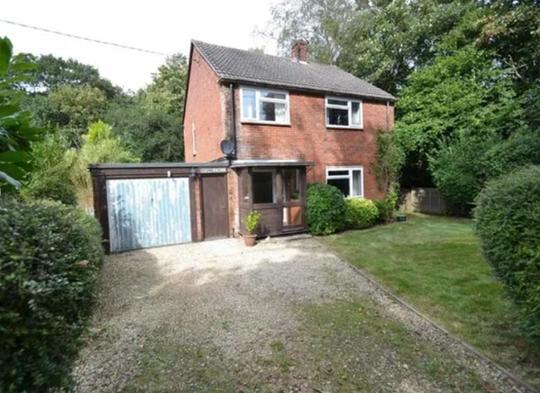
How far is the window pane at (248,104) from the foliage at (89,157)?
17.2 feet

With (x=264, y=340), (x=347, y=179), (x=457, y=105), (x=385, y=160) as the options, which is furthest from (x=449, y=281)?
(x=457, y=105)

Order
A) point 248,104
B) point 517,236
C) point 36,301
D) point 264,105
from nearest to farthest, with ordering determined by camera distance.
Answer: point 36,301 < point 517,236 < point 248,104 < point 264,105

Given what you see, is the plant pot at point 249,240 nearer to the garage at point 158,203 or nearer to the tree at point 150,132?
the garage at point 158,203

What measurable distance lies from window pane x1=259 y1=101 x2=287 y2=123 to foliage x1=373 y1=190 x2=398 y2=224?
194 inches

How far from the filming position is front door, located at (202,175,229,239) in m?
9.96

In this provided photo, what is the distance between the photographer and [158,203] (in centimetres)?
928

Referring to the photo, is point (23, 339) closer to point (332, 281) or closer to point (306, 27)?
point (332, 281)

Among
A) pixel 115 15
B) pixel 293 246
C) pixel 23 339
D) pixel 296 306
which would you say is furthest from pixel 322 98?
pixel 23 339

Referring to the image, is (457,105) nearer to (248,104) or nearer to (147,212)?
(248,104)

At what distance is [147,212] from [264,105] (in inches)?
210

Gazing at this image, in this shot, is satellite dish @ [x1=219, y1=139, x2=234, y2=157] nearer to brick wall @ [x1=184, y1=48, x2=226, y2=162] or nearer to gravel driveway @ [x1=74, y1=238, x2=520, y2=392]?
brick wall @ [x1=184, y1=48, x2=226, y2=162]

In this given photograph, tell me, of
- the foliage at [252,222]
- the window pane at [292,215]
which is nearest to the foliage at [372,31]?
the window pane at [292,215]

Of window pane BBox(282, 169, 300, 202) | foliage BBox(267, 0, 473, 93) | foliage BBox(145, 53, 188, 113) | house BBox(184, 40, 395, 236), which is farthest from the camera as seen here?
foliage BBox(145, 53, 188, 113)

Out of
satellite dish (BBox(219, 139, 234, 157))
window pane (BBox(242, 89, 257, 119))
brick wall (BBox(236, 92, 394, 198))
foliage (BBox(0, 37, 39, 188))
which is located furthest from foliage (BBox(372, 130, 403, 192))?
foliage (BBox(0, 37, 39, 188))
